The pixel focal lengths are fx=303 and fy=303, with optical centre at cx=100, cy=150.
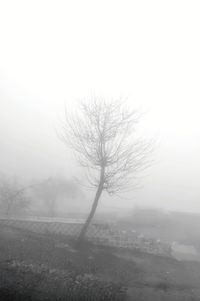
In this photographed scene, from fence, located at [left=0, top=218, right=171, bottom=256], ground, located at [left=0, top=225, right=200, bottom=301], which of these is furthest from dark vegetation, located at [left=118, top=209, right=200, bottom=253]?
ground, located at [left=0, top=225, right=200, bottom=301]

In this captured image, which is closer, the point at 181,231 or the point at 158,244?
the point at 158,244

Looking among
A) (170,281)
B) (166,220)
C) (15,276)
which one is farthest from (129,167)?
(166,220)

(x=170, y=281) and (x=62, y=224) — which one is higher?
(x=62, y=224)

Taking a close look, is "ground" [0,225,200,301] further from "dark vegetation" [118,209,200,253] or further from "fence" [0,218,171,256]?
"dark vegetation" [118,209,200,253]

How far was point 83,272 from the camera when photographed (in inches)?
432

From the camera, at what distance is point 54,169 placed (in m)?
44.7

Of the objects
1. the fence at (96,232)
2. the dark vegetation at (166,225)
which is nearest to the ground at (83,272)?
the fence at (96,232)

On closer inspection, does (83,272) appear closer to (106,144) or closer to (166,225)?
(106,144)

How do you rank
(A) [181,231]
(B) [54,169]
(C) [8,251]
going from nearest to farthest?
(C) [8,251] < (A) [181,231] < (B) [54,169]

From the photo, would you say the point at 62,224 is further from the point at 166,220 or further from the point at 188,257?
the point at 166,220

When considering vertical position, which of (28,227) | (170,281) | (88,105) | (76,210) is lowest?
(170,281)

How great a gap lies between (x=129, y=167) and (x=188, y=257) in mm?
6563

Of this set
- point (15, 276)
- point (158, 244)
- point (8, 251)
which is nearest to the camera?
point (15, 276)

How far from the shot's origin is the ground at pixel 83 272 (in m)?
8.81
